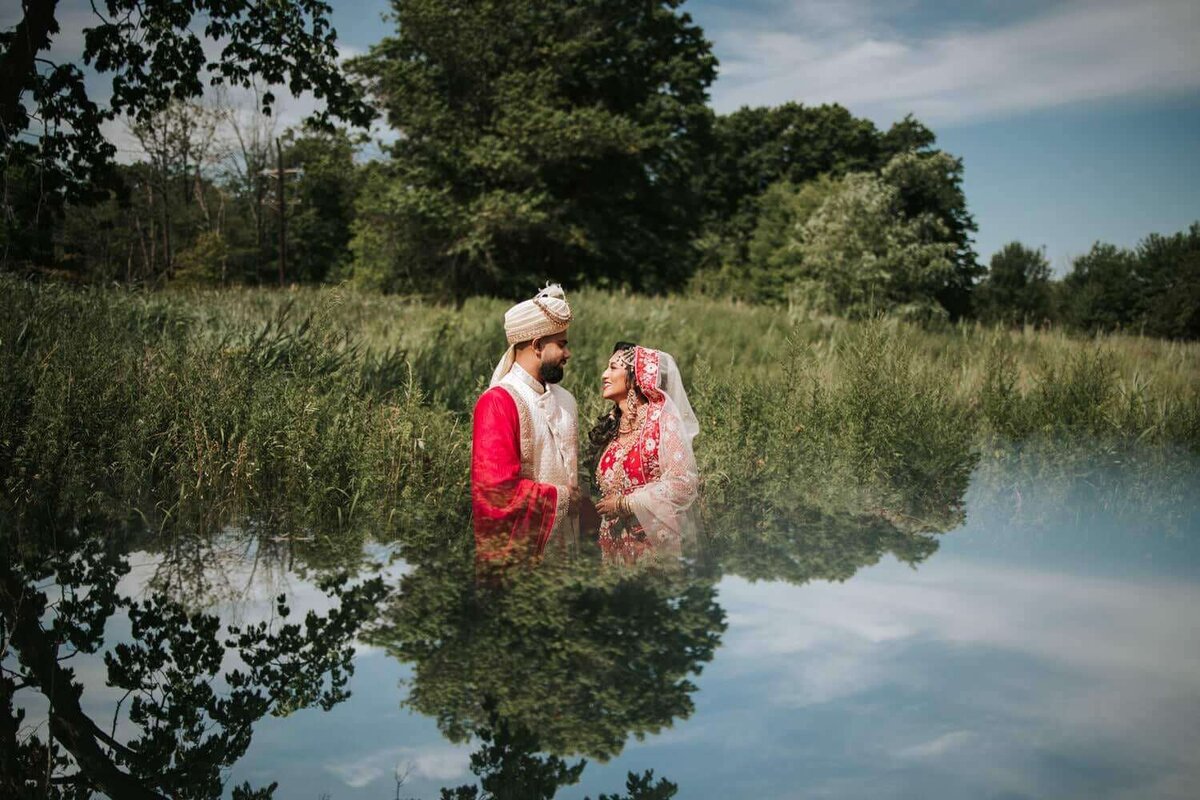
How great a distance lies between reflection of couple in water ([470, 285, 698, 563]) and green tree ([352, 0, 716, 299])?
18899mm

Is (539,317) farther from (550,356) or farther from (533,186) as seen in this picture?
(533,186)

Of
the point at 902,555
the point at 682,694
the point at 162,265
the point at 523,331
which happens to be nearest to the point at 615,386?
the point at 523,331

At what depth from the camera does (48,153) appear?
28.6 feet

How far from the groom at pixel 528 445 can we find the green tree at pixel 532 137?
1922 centimetres

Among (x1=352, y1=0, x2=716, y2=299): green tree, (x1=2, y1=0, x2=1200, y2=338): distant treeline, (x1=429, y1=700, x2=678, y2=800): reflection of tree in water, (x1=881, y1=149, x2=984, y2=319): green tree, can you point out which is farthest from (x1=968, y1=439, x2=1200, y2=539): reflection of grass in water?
(x1=881, y1=149, x2=984, y2=319): green tree

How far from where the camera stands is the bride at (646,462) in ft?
14.6

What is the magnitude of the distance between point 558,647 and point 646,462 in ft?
3.90

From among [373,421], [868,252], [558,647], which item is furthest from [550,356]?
[868,252]

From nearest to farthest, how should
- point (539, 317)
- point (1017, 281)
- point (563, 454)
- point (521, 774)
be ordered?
point (521, 774), point (539, 317), point (563, 454), point (1017, 281)

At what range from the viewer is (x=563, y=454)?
4312 mm

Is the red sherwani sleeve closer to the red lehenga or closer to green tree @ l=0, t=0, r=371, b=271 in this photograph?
the red lehenga

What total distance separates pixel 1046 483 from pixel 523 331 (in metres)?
5.09

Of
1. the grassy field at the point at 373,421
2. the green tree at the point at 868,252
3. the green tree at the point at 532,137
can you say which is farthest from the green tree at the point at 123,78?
the green tree at the point at 868,252

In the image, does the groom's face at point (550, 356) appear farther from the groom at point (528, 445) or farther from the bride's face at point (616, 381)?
the bride's face at point (616, 381)
